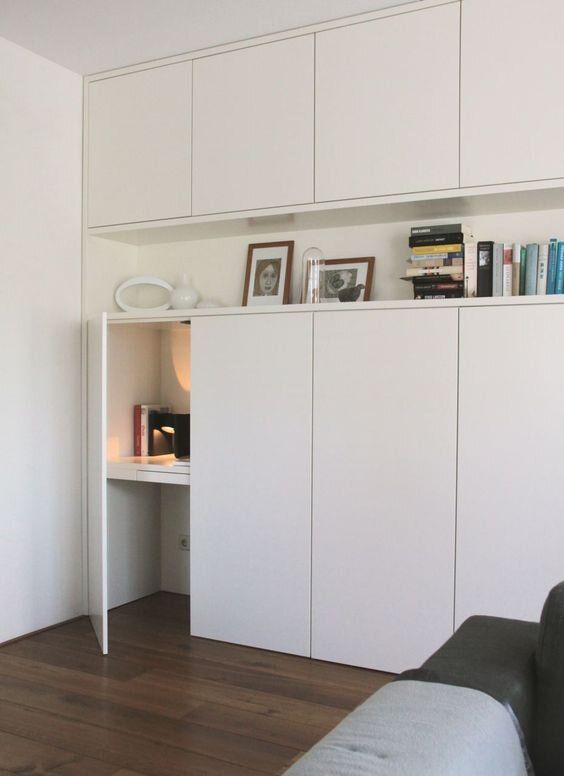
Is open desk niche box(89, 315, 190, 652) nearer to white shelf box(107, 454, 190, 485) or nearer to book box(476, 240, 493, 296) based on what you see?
white shelf box(107, 454, 190, 485)

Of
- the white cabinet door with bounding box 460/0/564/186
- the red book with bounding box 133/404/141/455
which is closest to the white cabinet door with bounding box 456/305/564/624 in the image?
the white cabinet door with bounding box 460/0/564/186

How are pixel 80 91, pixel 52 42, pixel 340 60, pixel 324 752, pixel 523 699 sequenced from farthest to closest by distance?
pixel 80 91 < pixel 52 42 < pixel 340 60 < pixel 523 699 < pixel 324 752

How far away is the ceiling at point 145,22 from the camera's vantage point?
11.1 ft

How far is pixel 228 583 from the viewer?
3754mm

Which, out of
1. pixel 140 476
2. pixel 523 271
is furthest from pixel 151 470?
pixel 523 271

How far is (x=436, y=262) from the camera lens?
134 inches

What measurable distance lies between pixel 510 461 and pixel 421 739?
204 cm

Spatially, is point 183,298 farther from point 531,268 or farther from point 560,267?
point 560,267

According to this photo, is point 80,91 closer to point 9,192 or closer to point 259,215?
point 9,192

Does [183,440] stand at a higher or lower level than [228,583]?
higher

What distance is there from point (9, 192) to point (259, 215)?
115 centimetres

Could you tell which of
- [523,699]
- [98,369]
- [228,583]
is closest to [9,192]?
[98,369]

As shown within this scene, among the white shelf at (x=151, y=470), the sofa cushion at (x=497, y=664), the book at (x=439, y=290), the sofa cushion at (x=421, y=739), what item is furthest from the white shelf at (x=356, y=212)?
the sofa cushion at (x=421, y=739)

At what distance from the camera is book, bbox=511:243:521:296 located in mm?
3277
